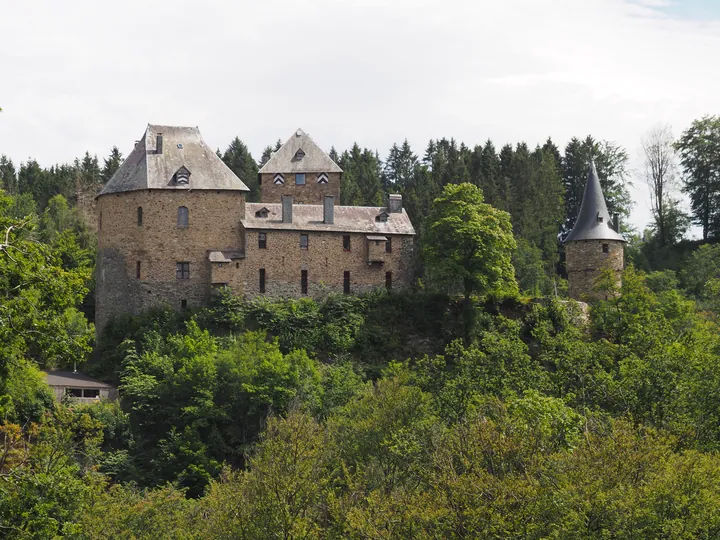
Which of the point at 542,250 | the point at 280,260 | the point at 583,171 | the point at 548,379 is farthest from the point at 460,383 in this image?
the point at 583,171

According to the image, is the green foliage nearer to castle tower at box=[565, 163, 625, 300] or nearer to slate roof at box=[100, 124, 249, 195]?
castle tower at box=[565, 163, 625, 300]

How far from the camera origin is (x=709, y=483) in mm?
27625

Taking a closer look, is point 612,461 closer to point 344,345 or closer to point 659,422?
point 659,422

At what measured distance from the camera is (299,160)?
6638 centimetres

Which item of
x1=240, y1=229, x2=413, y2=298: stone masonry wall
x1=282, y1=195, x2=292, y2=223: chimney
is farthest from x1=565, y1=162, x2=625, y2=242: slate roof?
x1=282, y1=195, x2=292, y2=223: chimney

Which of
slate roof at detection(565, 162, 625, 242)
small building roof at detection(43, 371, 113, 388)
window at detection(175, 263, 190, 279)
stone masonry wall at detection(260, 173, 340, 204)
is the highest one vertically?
stone masonry wall at detection(260, 173, 340, 204)

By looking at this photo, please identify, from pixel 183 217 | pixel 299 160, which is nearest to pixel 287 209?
pixel 183 217

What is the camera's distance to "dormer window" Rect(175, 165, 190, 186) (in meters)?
58.1

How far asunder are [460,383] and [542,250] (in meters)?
35.4

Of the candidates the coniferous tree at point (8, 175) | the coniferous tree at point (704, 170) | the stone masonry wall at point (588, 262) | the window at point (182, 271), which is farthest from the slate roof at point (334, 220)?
the coniferous tree at point (8, 175)

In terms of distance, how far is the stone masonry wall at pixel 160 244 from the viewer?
5709 cm

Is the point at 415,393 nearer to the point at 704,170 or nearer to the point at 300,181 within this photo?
the point at 300,181

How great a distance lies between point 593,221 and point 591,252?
185 cm

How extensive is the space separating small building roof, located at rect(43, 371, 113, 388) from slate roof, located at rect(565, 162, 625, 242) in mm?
24619
